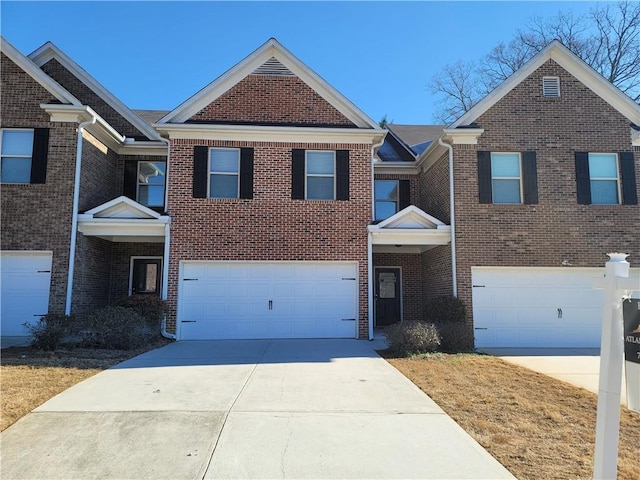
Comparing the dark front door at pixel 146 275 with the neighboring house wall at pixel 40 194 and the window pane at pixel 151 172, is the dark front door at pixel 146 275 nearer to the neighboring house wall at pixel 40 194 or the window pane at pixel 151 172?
the window pane at pixel 151 172

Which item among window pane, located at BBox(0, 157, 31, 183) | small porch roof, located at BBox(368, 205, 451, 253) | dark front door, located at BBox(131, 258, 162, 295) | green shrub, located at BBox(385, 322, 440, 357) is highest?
window pane, located at BBox(0, 157, 31, 183)

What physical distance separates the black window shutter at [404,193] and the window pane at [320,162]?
3.45 metres

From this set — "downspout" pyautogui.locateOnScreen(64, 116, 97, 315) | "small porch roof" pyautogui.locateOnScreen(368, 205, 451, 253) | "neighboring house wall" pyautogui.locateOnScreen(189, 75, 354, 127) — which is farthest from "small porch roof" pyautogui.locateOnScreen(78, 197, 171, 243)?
"small porch roof" pyautogui.locateOnScreen(368, 205, 451, 253)

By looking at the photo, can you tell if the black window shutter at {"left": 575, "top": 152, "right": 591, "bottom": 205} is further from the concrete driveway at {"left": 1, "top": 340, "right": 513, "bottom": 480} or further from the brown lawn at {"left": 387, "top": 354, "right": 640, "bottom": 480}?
the concrete driveway at {"left": 1, "top": 340, "right": 513, "bottom": 480}

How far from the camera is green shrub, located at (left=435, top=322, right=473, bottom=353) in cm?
1047

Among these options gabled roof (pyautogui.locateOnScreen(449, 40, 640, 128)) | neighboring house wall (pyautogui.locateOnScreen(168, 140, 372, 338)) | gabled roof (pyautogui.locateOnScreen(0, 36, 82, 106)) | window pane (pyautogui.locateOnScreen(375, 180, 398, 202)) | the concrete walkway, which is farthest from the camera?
window pane (pyautogui.locateOnScreen(375, 180, 398, 202))

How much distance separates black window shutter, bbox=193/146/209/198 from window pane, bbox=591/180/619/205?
36.1 ft

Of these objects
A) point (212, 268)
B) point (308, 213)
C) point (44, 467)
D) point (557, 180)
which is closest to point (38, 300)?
point (212, 268)

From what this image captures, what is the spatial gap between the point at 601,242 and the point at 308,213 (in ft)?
27.0

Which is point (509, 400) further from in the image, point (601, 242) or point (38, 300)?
point (38, 300)

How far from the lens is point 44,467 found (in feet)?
13.3

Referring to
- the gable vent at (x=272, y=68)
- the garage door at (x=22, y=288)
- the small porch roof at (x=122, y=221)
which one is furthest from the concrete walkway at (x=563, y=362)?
the garage door at (x=22, y=288)

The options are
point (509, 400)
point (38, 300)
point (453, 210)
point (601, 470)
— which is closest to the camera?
point (601, 470)

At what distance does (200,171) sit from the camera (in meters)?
12.5
